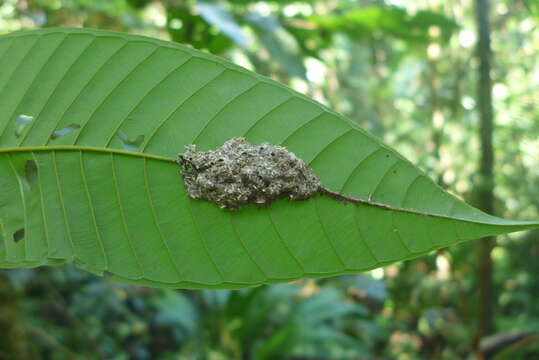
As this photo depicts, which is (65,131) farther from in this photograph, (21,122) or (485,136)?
(485,136)

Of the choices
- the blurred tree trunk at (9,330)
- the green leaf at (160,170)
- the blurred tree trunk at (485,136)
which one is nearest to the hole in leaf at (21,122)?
the green leaf at (160,170)

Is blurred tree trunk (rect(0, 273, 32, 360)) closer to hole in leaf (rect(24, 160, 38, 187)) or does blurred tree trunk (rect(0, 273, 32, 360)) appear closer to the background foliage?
the background foliage

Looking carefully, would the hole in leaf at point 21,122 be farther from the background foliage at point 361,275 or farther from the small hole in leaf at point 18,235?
the background foliage at point 361,275

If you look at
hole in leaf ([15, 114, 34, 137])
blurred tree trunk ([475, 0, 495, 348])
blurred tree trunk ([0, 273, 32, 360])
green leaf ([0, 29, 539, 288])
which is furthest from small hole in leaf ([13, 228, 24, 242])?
blurred tree trunk ([475, 0, 495, 348])

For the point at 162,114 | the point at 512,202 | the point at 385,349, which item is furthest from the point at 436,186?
the point at 512,202

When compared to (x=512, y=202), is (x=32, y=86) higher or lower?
lower

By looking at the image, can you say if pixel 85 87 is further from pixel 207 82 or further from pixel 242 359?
pixel 242 359

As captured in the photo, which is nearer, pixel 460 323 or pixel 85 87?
pixel 85 87

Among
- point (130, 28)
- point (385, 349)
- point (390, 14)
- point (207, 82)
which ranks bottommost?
point (385, 349)
